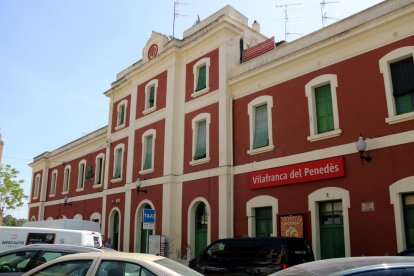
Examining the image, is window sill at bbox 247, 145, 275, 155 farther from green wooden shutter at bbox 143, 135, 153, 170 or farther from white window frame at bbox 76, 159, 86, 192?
white window frame at bbox 76, 159, 86, 192

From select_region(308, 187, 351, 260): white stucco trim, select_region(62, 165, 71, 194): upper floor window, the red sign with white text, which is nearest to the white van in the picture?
the red sign with white text

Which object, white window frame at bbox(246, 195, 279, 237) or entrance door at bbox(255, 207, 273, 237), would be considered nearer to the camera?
white window frame at bbox(246, 195, 279, 237)

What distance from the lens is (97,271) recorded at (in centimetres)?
659

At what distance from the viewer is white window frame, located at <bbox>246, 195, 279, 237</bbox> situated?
16797mm

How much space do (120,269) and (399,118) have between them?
10.4 metres

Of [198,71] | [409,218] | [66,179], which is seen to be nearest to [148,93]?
[198,71]

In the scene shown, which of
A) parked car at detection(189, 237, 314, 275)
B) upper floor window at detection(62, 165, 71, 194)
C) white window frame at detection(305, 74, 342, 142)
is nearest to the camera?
parked car at detection(189, 237, 314, 275)

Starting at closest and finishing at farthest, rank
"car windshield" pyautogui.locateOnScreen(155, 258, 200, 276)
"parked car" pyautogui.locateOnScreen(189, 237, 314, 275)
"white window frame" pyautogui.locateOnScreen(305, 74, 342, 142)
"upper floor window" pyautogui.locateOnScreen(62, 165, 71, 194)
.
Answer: "car windshield" pyautogui.locateOnScreen(155, 258, 200, 276) < "parked car" pyautogui.locateOnScreen(189, 237, 314, 275) < "white window frame" pyautogui.locateOnScreen(305, 74, 342, 142) < "upper floor window" pyautogui.locateOnScreen(62, 165, 71, 194)

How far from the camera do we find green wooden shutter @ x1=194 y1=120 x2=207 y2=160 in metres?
20.9

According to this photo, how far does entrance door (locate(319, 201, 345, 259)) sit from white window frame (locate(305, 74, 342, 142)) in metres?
2.34

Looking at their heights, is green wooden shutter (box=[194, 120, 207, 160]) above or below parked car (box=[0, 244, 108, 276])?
above

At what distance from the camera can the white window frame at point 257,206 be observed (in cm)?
1680

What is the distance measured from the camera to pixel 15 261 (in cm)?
930

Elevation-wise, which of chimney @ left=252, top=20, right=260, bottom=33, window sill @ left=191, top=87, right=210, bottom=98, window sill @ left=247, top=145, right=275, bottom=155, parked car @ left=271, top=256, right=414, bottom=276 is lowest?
parked car @ left=271, top=256, right=414, bottom=276
